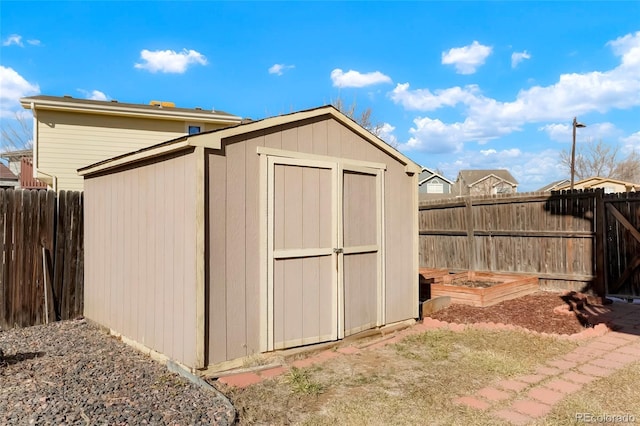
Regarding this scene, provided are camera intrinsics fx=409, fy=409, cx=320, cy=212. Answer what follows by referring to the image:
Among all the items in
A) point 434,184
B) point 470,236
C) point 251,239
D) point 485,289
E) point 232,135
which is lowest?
point 485,289

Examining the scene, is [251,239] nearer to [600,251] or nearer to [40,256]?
[40,256]

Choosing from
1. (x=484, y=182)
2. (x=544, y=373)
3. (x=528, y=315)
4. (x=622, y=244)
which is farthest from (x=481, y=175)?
(x=544, y=373)

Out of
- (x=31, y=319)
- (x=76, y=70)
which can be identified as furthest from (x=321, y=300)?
(x=76, y=70)

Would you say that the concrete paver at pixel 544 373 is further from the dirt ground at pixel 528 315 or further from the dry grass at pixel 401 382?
the dirt ground at pixel 528 315

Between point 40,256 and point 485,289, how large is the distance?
642 centimetres

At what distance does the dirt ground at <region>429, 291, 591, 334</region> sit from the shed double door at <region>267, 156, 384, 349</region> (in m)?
1.48

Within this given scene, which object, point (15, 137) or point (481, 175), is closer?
point (15, 137)

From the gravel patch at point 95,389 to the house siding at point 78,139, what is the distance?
856 centimetres

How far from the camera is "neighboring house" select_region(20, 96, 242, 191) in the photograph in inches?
455

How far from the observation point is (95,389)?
3217 mm

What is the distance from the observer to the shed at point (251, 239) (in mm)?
3631

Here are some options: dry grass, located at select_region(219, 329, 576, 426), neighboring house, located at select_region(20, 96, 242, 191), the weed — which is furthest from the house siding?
dry grass, located at select_region(219, 329, 576, 426)

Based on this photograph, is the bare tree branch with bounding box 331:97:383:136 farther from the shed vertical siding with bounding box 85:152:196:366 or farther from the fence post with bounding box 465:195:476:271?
the shed vertical siding with bounding box 85:152:196:366

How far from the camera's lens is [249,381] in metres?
3.49
